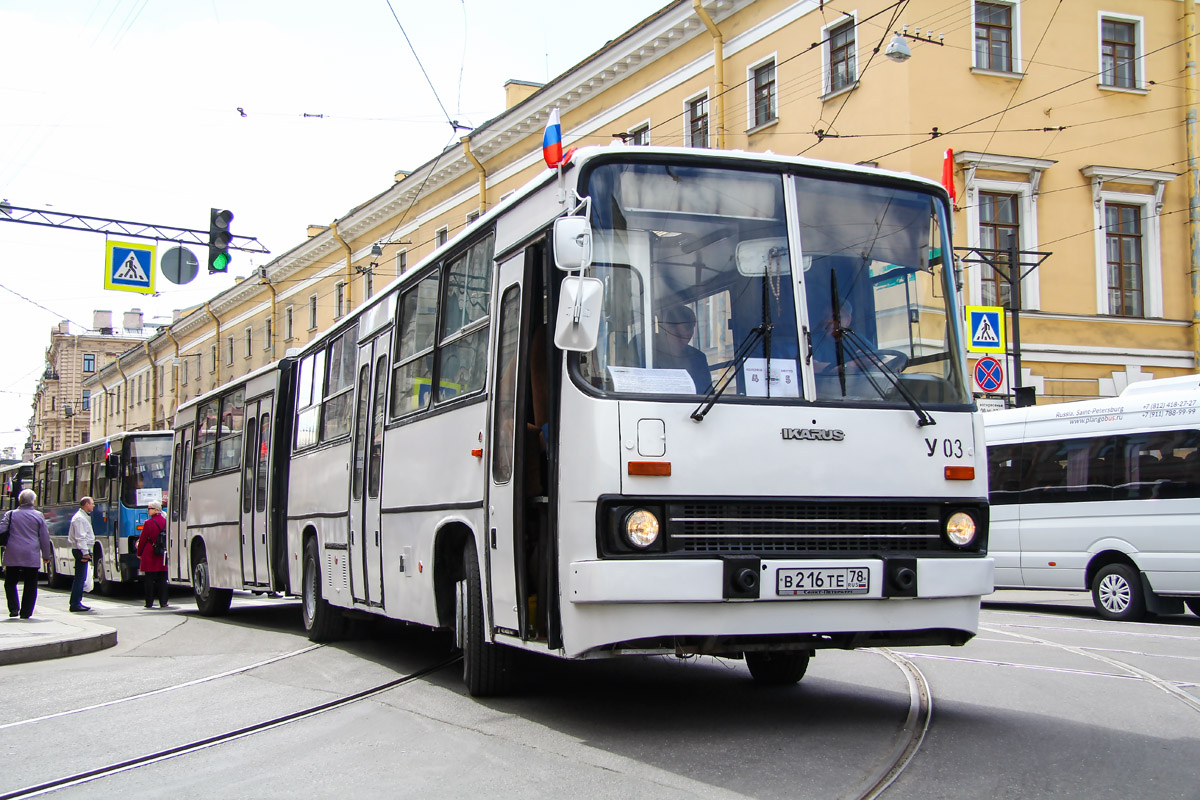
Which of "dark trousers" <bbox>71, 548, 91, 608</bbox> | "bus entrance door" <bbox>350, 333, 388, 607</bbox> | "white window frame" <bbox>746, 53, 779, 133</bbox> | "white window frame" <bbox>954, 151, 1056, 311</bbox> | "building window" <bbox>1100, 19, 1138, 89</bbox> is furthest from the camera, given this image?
"building window" <bbox>1100, 19, 1138, 89</bbox>

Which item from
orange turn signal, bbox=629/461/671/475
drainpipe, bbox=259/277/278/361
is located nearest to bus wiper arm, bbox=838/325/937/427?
orange turn signal, bbox=629/461/671/475

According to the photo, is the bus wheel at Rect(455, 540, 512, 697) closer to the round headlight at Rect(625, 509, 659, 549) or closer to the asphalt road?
the asphalt road

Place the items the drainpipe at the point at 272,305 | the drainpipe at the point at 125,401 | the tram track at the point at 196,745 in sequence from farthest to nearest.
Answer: the drainpipe at the point at 125,401
the drainpipe at the point at 272,305
the tram track at the point at 196,745

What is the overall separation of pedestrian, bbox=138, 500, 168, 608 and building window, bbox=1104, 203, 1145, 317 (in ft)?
67.3

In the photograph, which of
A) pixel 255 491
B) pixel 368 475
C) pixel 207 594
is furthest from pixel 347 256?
pixel 368 475

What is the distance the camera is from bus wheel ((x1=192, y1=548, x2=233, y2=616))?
59.0ft

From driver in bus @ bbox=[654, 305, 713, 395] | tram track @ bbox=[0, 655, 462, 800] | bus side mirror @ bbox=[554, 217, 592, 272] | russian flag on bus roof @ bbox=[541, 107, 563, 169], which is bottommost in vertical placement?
tram track @ bbox=[0, 655, 462, 800]

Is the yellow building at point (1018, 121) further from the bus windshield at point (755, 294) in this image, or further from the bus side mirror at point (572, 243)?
the bus side mirror at point (572, 243)

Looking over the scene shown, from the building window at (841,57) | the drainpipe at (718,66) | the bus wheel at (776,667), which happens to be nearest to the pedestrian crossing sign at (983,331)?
the building window at (841,57)

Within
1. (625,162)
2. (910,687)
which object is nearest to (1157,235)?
(910,687)

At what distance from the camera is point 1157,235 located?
2833 centimetres

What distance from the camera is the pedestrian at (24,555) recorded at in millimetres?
16406

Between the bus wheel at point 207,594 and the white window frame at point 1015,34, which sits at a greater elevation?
the white window frame at point 1015,34

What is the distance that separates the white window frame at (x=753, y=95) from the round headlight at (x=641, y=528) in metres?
22.4
